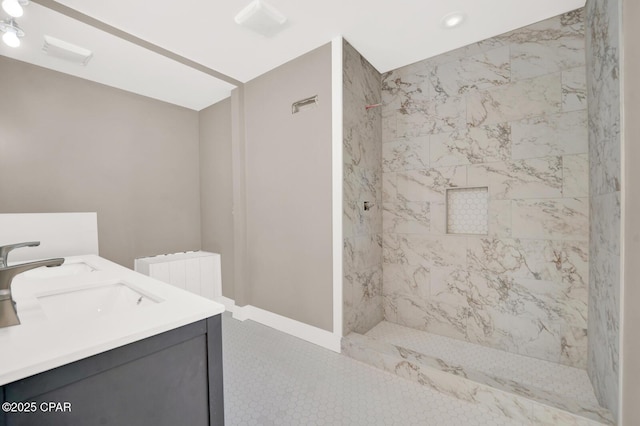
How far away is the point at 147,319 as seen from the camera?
88cm

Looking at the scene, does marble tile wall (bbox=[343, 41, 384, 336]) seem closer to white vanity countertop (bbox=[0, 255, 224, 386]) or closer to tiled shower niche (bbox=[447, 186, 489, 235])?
tiled shower niche (bbox=[447, 186, 489, 235])

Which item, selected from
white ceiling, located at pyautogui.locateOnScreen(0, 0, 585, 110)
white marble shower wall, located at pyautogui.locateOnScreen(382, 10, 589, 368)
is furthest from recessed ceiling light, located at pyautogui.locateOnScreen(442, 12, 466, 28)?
white marble shower wall, located at pyautogui.locateOnScreen(382, 10, 589, 368)

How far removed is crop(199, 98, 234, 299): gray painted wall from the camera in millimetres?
3334

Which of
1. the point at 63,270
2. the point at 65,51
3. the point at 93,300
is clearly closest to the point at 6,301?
the point at 93,300

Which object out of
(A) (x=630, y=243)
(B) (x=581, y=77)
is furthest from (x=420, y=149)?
(A) (x=630, y=243)

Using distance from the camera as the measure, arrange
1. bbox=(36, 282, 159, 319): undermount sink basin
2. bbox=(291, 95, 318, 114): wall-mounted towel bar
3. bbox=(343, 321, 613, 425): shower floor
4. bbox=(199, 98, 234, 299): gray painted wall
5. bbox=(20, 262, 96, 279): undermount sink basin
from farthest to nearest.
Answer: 1. bbox=(199, 98, 234, 299): gray painted wall
2. bbox=(291, 95, 318, 114): wall-mounted towel bar
3. bbox=(20, 262, 96, 279): undermount sink basin
4. bbox=(343, 321, 613, 425): shower floor
5. bbox=(36, 282, 159, 319): undermount sink basin

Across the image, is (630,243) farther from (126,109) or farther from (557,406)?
(126,109)

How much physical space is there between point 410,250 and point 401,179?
758 millimetres

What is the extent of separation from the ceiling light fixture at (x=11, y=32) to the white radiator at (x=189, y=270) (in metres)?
2.01

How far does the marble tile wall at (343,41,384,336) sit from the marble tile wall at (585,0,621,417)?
1616 millimetres

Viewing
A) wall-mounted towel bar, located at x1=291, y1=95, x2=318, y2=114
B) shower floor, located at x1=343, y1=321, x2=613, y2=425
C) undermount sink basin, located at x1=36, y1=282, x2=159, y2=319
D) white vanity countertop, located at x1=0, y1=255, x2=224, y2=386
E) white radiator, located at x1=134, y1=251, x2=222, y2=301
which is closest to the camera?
white vanity countertop, located at x1=0, y1=255, x2=224, y2=386

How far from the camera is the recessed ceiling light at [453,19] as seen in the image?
2.02 meters

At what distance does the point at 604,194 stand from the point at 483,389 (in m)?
1.41

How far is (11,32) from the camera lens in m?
1.81
